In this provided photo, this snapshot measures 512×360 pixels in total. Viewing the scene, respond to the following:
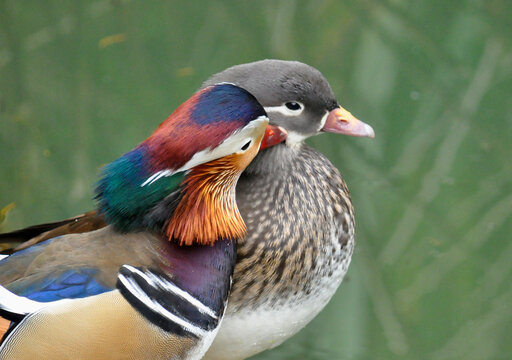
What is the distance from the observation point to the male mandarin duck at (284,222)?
1.77 m

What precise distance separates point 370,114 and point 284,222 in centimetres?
39

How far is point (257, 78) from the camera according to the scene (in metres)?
1.75

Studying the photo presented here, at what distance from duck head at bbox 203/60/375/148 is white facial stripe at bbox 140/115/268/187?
20 centimetres

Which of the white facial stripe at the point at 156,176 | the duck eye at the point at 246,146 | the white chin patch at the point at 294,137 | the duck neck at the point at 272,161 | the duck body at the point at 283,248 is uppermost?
the duck eye at the point at 246,146

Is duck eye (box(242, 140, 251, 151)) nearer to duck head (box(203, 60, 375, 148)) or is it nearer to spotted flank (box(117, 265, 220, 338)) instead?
duck head (box(203, 60, 375, 148))

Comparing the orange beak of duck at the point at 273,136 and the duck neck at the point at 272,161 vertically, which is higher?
the orange beak of duck at the point at 273,136

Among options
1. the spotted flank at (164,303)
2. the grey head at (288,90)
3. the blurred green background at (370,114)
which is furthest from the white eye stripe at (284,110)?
the spotted flank at (164,303)

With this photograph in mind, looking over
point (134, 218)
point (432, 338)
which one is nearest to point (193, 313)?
point (134, 218)

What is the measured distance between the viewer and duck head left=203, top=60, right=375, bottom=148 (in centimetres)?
175

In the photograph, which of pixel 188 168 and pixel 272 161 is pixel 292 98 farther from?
pixel 188 168

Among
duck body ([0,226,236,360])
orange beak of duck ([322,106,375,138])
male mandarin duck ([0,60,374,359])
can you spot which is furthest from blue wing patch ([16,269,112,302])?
orange beak of duck ([322,106,375,138])

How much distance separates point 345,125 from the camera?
1.79 metres

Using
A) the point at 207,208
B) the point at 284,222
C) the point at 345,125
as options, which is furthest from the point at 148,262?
the point at 345,125

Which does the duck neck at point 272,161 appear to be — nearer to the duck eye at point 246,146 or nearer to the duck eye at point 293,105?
the duck eye at point 293,105
